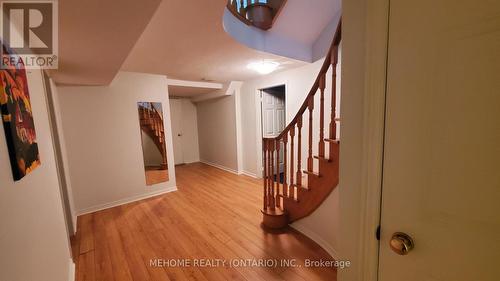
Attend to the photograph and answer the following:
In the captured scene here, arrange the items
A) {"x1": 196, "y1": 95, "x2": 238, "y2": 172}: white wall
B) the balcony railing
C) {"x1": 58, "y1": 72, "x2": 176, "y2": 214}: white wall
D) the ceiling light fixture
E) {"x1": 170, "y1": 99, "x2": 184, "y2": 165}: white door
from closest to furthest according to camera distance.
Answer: the balcony railing → {"x1": 58, "y1": 72, "x2": 176, "y2": 214}: white wall → the ceiling light fixture → {"x1": 196, "y1": 95, "x2": 238, "y2": 172}: white wall → {"x1": 170, "y1": 99, "x2": 184, "y2": 165}: white door

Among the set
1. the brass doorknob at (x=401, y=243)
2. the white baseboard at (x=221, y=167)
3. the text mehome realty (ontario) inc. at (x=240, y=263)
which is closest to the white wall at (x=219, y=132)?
the white baseboard at (x=221, y=167)

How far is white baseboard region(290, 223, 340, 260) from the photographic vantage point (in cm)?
186

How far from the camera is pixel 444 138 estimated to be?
563 mm

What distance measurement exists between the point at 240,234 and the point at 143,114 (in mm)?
2524

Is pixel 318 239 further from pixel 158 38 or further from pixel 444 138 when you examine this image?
pixel 158 38

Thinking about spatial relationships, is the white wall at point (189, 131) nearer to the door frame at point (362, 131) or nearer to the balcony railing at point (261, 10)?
the balcony railing at point (261, 10)

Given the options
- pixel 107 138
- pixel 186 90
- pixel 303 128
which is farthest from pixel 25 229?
pixel 186 90

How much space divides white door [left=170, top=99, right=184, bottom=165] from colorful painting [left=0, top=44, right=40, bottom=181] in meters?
4.84

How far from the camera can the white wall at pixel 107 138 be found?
9.14ft

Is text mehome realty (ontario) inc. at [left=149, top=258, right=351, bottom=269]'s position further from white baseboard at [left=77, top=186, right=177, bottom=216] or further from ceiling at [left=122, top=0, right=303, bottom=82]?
ceiling at [left=122, top=0, right=303, bottom=82]

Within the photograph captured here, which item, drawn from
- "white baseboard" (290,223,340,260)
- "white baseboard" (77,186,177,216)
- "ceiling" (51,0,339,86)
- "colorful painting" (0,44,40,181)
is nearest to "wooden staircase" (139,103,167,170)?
"white baseboard" (77,186,177,216)

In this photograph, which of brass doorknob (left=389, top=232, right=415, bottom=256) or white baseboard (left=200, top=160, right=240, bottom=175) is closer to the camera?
brass doorknob (left=389, top=232, right=415, bottom=256)

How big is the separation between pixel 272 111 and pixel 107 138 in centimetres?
310

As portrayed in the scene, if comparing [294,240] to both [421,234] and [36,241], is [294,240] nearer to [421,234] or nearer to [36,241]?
[421,234]
